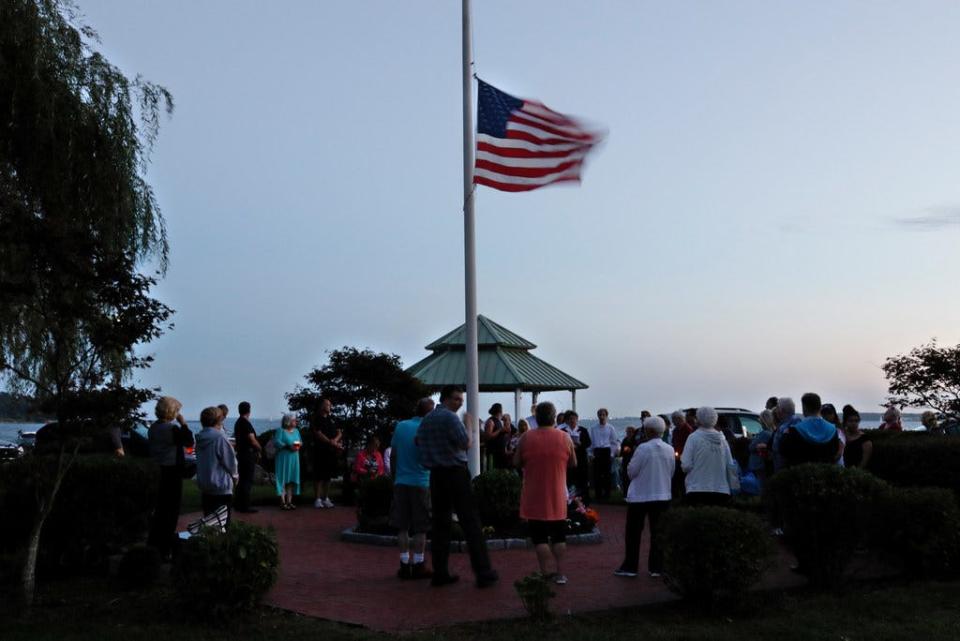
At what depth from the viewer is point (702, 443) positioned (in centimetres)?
1041

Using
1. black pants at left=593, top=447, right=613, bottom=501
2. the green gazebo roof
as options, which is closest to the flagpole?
black pants at left=593, top=447, right=613, bottom=501

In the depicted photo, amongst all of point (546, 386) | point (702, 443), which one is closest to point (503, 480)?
point (702, 443)

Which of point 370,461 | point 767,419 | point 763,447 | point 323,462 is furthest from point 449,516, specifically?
point 370,461

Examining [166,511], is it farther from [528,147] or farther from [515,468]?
[528,147]

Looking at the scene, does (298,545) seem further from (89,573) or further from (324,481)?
(324,481)

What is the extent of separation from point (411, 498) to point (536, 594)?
2.52 metres

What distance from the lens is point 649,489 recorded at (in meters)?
10.3

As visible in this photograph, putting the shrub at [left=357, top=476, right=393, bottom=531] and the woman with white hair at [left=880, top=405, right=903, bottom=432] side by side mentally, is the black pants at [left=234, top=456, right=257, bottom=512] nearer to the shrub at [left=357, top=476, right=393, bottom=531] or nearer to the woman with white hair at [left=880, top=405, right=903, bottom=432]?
the shrub at [left=357, top=476, right=393, bottom=531]

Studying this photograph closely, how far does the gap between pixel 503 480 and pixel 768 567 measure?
497 cm

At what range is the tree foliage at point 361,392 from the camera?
840 inches

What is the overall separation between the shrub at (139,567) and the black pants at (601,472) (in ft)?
37.5

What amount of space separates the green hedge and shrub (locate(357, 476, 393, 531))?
3.47m

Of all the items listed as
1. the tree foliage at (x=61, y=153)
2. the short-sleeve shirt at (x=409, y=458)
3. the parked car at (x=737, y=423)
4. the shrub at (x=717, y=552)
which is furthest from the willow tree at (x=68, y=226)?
the parked car at (x=737, y=423)

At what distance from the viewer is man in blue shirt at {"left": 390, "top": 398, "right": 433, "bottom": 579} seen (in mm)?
10359
